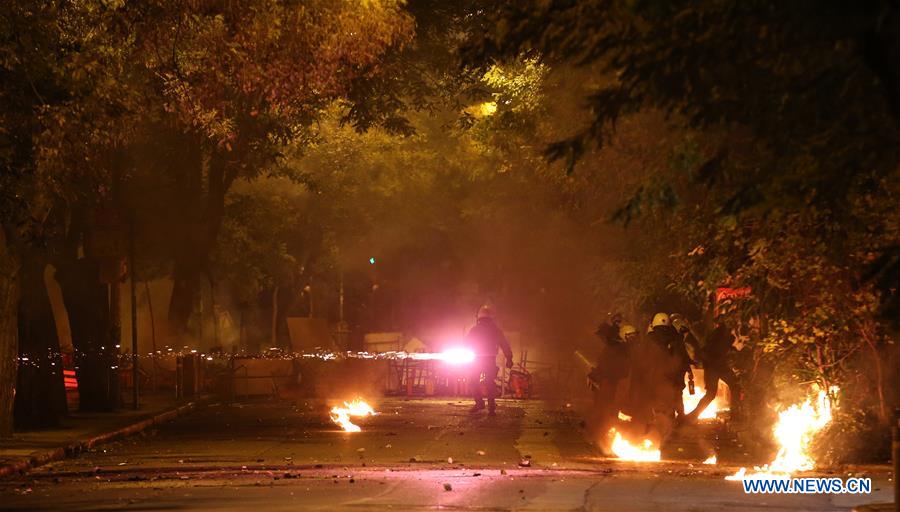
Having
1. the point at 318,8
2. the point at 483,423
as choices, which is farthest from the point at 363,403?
the point at 318,8

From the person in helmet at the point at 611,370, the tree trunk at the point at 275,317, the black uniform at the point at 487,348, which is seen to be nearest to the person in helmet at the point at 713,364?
the person in helmet at the point at 611,370

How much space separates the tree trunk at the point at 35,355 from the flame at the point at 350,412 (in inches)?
195

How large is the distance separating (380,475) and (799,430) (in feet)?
18.7

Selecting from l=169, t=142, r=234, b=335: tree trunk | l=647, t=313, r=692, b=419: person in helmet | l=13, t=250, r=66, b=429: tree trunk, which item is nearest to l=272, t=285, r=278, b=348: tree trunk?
l=169, t=142, r=234, b=335: tree trunk

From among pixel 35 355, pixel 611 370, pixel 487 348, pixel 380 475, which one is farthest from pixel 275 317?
pixel 380 475

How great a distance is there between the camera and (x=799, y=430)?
16.5m

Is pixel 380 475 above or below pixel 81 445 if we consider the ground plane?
below

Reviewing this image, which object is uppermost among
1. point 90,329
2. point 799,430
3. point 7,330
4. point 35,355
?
point 90,329

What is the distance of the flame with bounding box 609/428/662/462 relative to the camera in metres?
16.8

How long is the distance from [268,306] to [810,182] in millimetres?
52097

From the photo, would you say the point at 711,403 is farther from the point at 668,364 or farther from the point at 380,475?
the point at 380,475

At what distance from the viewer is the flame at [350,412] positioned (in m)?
21.8

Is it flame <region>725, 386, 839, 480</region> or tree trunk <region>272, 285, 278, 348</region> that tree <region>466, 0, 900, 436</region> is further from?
tree trunk <region>272, 285, 278, 348</region>

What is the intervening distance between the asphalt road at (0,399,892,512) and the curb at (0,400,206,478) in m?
0.31
